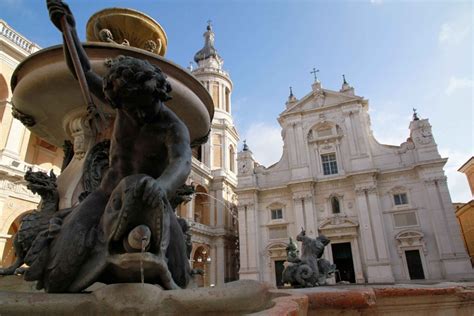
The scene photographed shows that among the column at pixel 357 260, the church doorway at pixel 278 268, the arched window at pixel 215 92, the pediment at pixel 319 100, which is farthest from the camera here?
the arched window at pixel 215 92

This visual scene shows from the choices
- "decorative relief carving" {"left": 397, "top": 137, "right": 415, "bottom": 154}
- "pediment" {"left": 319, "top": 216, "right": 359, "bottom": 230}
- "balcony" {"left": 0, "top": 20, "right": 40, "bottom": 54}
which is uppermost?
"balcony" {"left": 0, "top": 20, "right": 40, "bottom": 54}

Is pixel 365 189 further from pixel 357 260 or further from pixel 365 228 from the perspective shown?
pixel 357 260

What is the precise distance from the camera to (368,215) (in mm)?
22406

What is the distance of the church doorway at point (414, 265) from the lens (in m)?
20.7

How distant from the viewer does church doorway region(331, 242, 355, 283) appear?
73.1ft

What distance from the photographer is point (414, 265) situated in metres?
21.1

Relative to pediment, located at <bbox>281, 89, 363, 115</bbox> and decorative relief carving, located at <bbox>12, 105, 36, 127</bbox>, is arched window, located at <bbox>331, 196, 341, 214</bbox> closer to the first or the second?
pediment, located at <bbox>281, 89, 363, 115</bbox>

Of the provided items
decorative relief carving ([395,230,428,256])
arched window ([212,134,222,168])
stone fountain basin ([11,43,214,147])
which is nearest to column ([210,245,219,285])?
arched window ([212,134,222,168])

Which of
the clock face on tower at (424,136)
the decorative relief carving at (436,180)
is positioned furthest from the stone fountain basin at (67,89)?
the clock face on tower at (424,136)

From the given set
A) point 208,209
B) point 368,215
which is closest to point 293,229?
point 368,215

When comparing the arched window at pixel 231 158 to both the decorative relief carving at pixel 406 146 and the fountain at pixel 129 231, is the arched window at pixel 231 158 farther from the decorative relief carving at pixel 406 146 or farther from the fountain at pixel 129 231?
the fountain at pixel 129 231

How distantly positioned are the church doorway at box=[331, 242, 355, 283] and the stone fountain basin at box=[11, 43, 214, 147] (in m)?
21.3

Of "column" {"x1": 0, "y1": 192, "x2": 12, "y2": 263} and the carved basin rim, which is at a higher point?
the carved basin rim

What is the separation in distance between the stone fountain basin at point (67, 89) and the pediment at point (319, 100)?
2430 cm
